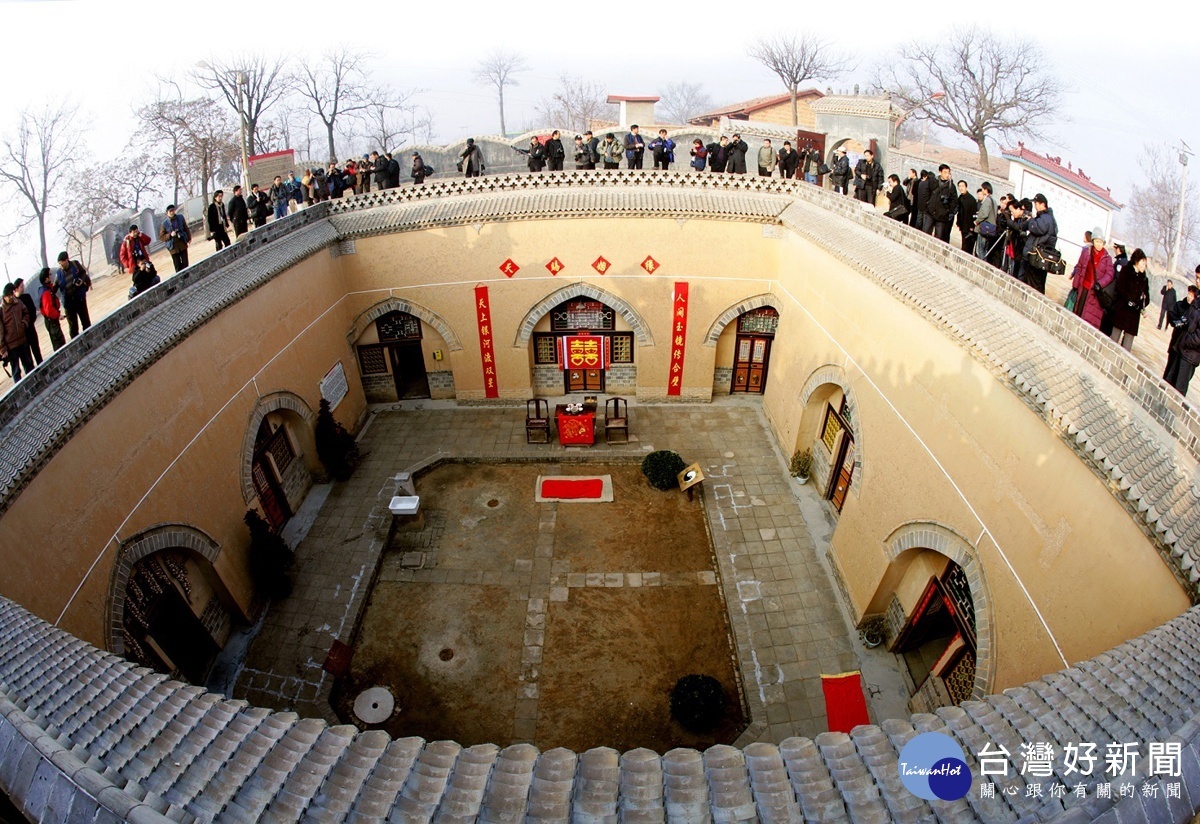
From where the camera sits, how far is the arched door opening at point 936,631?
855 cm

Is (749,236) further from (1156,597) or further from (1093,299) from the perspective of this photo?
(1156,597)

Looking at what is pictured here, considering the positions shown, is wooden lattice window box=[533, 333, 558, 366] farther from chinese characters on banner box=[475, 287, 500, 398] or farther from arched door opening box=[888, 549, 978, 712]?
arched door opening box=[888, 549, 978, 712]

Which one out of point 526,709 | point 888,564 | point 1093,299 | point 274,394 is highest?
point 1093,299

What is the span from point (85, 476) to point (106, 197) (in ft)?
92.5

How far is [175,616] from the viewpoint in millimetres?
9547

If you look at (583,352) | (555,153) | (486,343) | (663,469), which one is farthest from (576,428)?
(555,153)

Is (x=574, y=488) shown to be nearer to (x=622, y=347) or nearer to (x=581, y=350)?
(x=581, y=350)

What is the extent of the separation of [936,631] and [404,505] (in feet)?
30.1

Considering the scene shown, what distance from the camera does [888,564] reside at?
961 cm

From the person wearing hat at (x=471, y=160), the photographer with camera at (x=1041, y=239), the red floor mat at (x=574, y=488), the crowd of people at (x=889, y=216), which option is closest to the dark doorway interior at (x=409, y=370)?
the crowd of people at (x=889, y=216)

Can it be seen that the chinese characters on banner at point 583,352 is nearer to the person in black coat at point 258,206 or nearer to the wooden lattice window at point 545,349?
the wooden lattice window at point 545,349

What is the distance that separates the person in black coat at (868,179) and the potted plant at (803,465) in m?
Answer: 5.80

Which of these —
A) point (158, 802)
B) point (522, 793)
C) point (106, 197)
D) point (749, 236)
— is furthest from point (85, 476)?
point (106, 197)

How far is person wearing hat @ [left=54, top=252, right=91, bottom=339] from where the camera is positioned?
33.0 feet
